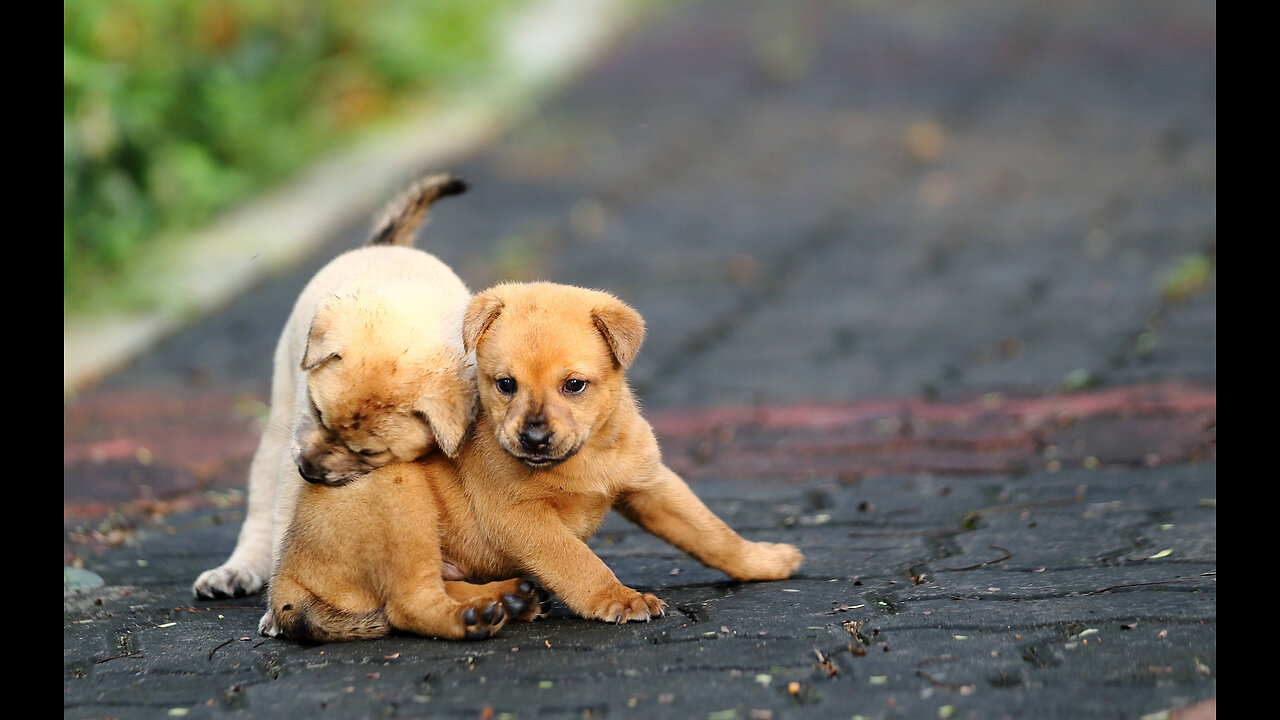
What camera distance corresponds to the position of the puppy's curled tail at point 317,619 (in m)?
4.23

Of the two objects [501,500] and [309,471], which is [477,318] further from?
[309,471]

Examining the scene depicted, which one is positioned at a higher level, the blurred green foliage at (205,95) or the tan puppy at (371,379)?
the blurred green foliage at (205,95)

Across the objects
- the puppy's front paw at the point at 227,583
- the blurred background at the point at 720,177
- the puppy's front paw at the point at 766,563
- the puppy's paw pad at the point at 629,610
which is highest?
the blurred background at the point at 720,177

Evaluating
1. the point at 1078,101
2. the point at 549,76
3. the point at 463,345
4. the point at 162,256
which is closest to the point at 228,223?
the point at 162,256

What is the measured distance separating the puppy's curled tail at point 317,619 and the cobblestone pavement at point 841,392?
0.06 metres

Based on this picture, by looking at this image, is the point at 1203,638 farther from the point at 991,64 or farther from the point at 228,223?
the point at 991,64

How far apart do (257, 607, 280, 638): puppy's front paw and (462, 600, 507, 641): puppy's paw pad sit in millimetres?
658

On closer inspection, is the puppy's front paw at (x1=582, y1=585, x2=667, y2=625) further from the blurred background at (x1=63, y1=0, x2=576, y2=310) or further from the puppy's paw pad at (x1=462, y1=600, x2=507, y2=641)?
the blurred background at (x1=63, y1=0, x2=576, y2=310)

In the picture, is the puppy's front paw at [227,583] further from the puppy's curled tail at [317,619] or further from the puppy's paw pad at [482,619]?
the puppy's paw pad at [482,619]

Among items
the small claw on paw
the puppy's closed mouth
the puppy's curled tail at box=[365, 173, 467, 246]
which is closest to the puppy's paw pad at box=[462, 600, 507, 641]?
the small claw on paw

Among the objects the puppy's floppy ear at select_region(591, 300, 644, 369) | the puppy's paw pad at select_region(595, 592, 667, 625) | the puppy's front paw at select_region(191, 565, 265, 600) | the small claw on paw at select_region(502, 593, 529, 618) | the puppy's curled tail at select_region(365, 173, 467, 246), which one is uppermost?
the puppy's curled tail at select_region(365, 173, 467, 246)

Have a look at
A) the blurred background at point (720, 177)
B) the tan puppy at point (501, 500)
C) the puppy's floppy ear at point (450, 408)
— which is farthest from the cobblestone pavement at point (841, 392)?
the puppy's floppy ear at point (450, 408)

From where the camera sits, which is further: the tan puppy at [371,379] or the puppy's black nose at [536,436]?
the tan puppy at [371,379]

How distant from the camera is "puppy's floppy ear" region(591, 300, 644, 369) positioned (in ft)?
14.2
